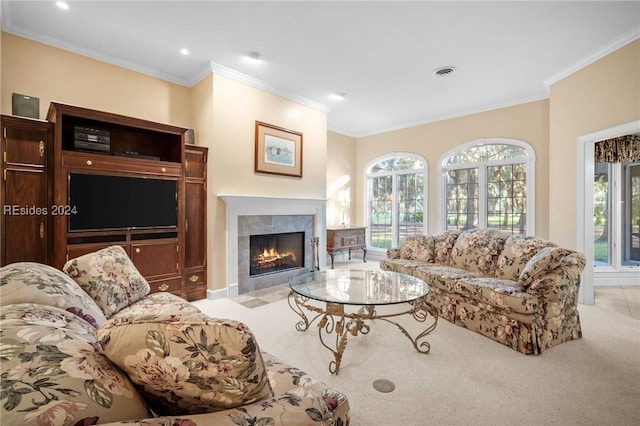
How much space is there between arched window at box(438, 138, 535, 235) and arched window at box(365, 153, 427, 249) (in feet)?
1.59

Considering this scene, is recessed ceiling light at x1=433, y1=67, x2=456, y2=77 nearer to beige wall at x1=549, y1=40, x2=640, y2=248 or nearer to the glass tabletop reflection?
beige wall at x1=549, y1=40, x2=640, y2=248

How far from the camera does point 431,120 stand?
588cm

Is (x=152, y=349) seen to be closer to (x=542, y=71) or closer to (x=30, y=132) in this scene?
(x=30, y=132)

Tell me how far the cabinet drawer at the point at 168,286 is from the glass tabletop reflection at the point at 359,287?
5.30 feet

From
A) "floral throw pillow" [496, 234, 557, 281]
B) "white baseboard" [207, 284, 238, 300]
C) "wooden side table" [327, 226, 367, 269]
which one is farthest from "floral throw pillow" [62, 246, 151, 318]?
"wooden side table" [327, 226, 367, 269]

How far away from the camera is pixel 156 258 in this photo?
3438mm

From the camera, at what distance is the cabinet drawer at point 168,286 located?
3424 mm

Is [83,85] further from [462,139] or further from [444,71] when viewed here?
[462,139]

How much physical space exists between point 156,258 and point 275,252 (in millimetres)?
1735

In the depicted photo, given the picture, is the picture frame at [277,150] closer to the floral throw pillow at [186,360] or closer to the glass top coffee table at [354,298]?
the glass top coffee table at [354,298]

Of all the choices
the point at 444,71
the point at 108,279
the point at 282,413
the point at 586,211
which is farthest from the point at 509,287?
the point at 108,279

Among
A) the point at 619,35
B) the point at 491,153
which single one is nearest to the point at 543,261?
the point at 619,35

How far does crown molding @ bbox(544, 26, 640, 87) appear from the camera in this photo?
3072 mm

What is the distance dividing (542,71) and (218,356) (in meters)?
4.97
